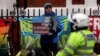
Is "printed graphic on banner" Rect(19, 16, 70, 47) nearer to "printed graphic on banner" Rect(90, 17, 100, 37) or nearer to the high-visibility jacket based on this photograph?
"printed graphic on banner" Rect(90, 17, 100, 37)

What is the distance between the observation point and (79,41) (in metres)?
7.98

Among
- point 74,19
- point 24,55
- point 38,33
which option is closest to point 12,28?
point 38,33

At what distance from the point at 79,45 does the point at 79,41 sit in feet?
0.23

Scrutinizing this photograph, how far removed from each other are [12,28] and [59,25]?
1981 millimetres

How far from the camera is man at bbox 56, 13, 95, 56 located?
795cm

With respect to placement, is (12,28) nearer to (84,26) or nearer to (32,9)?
(32,9)

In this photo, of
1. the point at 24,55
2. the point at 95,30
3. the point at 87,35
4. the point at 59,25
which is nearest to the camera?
the point at 87,35

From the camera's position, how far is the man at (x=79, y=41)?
795cm

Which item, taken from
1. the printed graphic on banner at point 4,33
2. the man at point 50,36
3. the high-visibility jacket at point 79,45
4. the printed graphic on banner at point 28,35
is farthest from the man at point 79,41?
the printed graphic on banner at point 4,33

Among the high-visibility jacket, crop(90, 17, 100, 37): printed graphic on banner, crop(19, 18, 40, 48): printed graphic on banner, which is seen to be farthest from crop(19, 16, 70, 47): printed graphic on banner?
the high-visibility jacket

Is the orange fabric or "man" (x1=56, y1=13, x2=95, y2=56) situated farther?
the orange fabric

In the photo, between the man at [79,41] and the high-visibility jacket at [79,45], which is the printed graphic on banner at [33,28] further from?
the high-visibility jacket at [79,45]

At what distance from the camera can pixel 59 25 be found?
44.4 ft

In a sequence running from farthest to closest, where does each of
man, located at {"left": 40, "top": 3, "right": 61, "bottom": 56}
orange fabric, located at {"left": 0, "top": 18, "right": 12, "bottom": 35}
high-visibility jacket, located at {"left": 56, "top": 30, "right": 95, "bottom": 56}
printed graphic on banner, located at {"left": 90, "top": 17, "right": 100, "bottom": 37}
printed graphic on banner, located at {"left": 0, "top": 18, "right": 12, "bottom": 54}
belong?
printed graphic on banner, located at {"left": 90, "top": 17, "right": 100, "bottom": 37}
orange fabric, located at {"left": 0, "top": 18, "right": 12, "bottom": 35}
printed graphic on banner, located at {"left": 0, "top": 18, "right": 12, "bottom": 54}
man, located at {"left": 40, "top": 3, "right": 61, "bottom": 56}
high-visibility jacket, located at {"left": 56, "top": 30, "right": 95, "bottom": 56}
